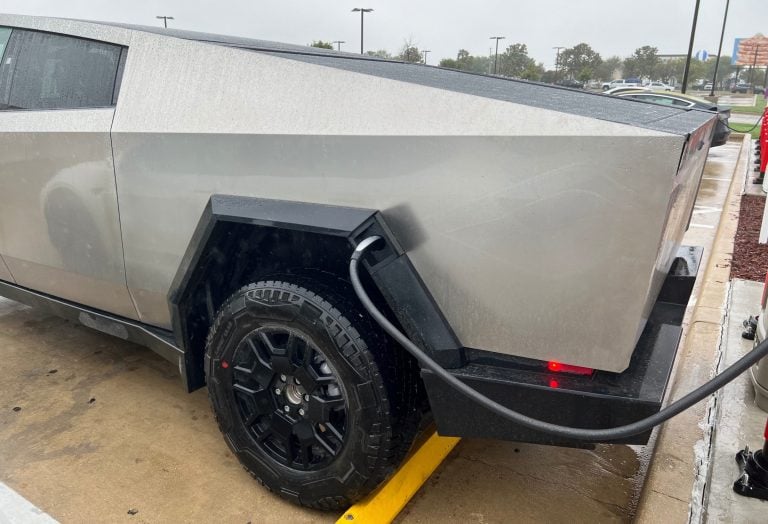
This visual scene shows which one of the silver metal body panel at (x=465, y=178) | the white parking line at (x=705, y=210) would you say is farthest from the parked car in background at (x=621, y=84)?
the silver metal body panel at (x=465, y=178)

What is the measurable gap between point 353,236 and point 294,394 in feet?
2.27

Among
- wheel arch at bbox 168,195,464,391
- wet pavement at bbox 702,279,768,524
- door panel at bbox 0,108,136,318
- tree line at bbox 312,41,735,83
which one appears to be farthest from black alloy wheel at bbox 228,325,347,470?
tree line at bbox 312,41,735,83

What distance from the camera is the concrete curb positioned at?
2.35 meters

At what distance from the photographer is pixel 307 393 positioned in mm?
2105

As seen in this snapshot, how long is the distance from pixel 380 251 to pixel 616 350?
0.75 metres

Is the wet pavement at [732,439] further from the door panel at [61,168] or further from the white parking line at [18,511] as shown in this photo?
the door panel at [61,168]

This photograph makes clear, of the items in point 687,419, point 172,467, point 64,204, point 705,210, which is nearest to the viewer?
point 172,467

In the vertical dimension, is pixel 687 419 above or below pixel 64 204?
below

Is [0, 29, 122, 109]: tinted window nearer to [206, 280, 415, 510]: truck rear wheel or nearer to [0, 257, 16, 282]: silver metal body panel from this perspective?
[0, 257, 16, 282]: silver metal body panel

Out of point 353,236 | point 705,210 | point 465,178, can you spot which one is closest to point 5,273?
point 353,236

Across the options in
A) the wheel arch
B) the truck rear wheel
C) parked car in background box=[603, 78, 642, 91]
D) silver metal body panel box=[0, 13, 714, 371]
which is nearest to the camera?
silver metal body panel box=[0, 13, 714, 371]

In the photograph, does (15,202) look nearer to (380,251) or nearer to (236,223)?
(236,223)

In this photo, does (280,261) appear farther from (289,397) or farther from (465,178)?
(465,178)

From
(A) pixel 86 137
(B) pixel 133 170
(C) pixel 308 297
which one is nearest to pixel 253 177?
(C) pixel 308 297
